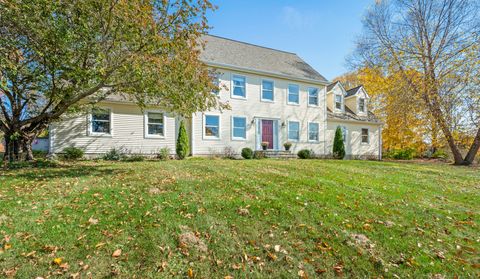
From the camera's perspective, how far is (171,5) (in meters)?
6.67

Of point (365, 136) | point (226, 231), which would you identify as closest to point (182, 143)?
point (226, 231)

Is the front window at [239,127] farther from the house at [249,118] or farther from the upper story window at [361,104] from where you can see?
the upper story window at [361,104]

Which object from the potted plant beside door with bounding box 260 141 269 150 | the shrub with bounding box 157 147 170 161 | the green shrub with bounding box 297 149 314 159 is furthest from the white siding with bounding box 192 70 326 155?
the shrub with bounding box 157 147 170 161

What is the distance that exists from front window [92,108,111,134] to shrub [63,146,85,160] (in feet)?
4.22

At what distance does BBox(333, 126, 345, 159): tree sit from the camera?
16.5 meters

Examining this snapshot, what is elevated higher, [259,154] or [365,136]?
[365,136]

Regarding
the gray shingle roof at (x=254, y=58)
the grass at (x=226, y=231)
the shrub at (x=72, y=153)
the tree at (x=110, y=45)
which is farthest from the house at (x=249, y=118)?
the grass at (x=226, y=231)

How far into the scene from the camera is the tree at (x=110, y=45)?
5660mm

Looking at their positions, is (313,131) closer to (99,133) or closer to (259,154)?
(259,154)

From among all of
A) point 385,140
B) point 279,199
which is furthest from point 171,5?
point 385,140

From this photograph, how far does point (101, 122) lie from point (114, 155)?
194 centimetres

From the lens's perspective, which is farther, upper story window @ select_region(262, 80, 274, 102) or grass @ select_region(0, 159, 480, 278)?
upper story window @ select_region(262, 80, 274, 102)

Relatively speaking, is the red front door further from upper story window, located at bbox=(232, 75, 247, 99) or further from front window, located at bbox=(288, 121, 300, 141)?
upper story window, located at bbox=(232, 75, 247, 99)

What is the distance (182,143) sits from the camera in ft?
40.9
